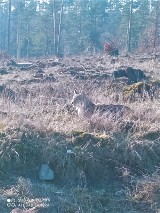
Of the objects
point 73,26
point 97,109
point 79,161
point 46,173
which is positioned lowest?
point 46,173

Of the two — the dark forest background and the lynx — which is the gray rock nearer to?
the lynx

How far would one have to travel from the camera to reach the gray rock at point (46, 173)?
5711 millimetres

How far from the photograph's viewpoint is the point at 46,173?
5.76 meters

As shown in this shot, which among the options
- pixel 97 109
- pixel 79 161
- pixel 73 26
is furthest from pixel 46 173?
pixel 73 26

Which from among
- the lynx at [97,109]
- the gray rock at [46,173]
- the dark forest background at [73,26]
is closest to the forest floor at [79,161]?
the gray rock at [46,173]

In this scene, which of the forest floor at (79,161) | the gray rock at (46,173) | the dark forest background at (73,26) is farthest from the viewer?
the dark forest background at (73,26)

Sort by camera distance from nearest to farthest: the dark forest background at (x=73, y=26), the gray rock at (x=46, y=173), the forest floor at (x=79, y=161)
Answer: the forest floor at (x=79, y=161) → the gray rock at (x=46, y=173) → the dark forest background at (x=73, y=26)

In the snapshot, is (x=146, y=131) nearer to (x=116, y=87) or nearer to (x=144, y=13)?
(x=116, y=87)

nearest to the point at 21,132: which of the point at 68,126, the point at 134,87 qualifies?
the point at 68,126

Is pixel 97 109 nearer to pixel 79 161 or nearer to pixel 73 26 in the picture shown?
pixel 79 161

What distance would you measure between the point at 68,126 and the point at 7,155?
1.15 metres

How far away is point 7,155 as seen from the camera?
5.90 metres

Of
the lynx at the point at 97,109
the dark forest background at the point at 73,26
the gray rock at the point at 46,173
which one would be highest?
the dark forest background at the point at 73,26

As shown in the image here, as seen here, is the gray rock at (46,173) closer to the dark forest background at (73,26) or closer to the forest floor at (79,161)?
the forest floor at (79,161)
